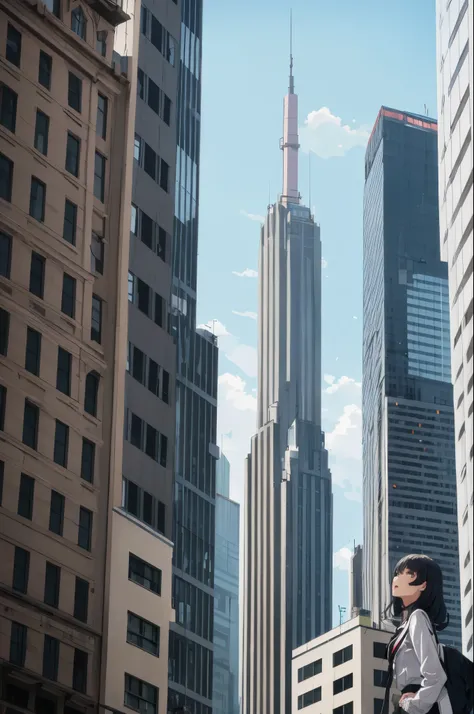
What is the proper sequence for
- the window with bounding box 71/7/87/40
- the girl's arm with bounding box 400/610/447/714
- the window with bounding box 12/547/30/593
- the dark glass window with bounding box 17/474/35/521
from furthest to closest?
the window with bounding box 71/7/87/40, the dark glass window with bounding box 17/474/35/521, the window with bounding box 12/547/30/593, the girl's arm with bounding box 400/610/447/714

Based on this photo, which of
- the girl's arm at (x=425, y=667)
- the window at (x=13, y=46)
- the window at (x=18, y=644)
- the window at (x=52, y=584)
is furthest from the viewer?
A: the window at (x=13, y=46)

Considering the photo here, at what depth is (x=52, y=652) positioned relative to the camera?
2226 inches

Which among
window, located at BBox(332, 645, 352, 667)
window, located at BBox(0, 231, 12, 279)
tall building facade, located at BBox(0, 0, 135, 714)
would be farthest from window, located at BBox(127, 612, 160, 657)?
window, located at BBox(332, 645, 352, 667)

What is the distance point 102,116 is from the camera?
2694 inches

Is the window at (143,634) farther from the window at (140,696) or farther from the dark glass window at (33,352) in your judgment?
the dark glass window at (33,352)

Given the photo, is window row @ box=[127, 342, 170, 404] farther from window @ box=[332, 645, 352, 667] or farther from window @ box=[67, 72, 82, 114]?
window @ box=[332, 645, 352, 667]

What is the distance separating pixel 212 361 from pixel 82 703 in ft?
266

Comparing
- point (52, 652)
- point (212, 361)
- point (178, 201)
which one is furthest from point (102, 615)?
point (212, 361)

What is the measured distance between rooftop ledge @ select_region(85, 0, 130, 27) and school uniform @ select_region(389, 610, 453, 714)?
52.1m

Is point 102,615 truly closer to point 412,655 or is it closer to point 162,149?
point 162,149

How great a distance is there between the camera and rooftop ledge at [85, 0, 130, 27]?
69438mm

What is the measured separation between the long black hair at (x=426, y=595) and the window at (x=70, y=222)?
4210 centimetres

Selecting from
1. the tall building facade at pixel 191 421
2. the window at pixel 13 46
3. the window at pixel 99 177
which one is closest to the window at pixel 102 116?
the window at pixel 99 177

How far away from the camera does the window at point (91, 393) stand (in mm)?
62969
